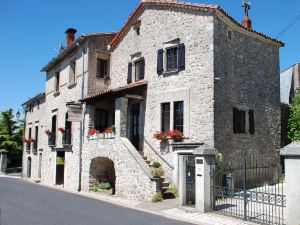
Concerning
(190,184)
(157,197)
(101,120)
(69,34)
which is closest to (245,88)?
(190,184)

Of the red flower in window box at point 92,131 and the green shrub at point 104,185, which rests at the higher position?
the red flower in window box at point 92,131

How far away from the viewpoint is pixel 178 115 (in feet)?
50.8

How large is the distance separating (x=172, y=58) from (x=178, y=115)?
9.67 ft

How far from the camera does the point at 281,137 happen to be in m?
18.8

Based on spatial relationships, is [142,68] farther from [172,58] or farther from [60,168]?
[60,168]

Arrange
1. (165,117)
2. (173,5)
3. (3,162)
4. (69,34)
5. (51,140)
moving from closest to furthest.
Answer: (165,117) → (173,5) → (51,140) → (69,34) → (3,162)

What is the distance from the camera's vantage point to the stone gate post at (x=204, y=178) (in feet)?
34.8

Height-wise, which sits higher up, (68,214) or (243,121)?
(243,121)

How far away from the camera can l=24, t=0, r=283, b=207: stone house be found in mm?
14297

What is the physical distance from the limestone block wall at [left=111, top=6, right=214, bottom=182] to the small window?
0.44 m

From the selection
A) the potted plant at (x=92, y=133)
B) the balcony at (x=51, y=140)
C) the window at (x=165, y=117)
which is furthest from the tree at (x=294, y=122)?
the balcony at (x=51, y=140)

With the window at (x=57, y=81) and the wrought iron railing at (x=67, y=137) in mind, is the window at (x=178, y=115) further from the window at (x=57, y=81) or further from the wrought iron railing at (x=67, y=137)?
the window at (x=57, y=81)

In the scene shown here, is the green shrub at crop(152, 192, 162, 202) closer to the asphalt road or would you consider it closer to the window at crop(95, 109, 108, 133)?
the asphalt road

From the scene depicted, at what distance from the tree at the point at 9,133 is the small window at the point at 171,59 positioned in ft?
96.5
